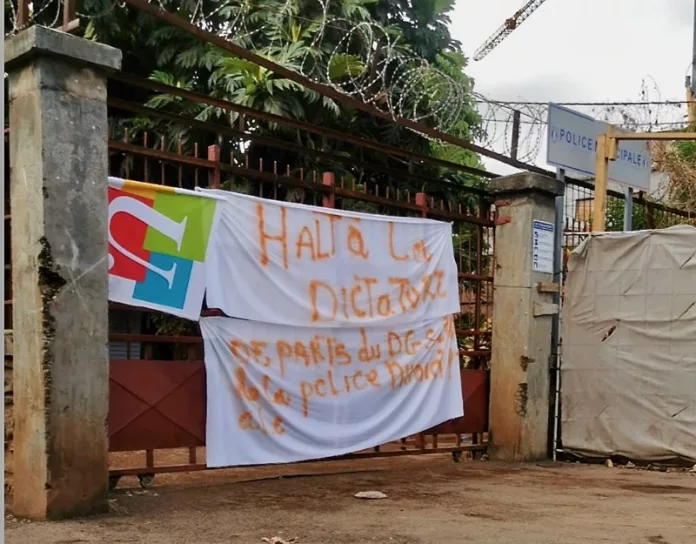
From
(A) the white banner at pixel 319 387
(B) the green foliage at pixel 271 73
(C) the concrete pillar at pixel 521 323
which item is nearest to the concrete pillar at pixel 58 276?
(A) the white banner at pixel 319 387

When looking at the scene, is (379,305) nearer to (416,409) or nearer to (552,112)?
(416,409)

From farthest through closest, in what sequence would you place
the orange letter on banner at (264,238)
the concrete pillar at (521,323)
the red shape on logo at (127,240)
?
the concrete pillar at (521,323), the orange letter on banner at (264,238), the red shape on logo at (127,240)

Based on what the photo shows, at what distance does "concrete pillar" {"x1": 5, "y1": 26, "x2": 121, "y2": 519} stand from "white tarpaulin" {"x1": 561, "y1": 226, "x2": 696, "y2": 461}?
4.50 metres

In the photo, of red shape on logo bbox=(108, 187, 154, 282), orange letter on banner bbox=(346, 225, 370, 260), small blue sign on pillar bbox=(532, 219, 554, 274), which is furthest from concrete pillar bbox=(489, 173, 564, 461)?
red shape on logo bbox=(108, 187, 154, 282)

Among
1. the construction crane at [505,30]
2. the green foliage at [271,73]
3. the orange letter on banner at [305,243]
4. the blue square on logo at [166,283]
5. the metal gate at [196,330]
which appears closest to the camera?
the blue square on logo at [166,283]

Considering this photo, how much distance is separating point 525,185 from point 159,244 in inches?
146

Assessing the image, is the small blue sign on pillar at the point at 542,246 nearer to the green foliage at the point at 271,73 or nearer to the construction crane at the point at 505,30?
the green foliage at the point at 271,73

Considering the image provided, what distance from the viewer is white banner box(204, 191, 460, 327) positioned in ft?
17.1

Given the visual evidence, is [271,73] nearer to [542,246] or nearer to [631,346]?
[542,246]

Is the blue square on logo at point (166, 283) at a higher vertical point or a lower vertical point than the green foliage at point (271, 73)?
lower

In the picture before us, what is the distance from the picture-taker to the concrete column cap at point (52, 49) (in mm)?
4148

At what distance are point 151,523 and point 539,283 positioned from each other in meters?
4.32

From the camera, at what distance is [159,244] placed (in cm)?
483

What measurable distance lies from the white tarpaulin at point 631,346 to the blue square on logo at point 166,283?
3.91 meters
